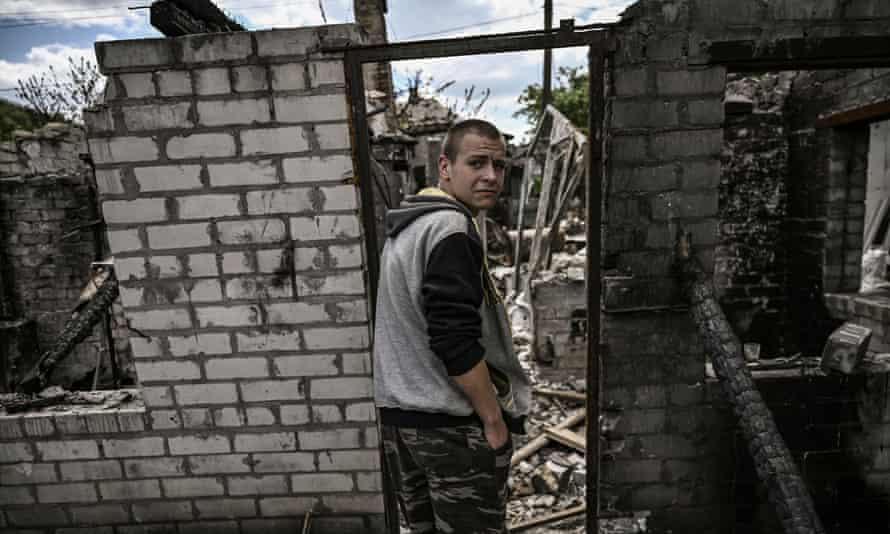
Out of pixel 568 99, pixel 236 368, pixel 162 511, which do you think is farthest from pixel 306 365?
pixel 568 99

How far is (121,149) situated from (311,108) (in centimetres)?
101

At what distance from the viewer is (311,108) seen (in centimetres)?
224

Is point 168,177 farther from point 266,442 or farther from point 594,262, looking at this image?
point 594,262

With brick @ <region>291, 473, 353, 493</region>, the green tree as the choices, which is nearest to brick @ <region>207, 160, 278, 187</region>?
brick @ <region>291, 473, 353, 493</region>

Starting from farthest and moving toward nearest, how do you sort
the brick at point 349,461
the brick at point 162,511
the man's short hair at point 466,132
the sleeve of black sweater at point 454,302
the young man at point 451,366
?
the brick at point 162,511 → the brick at point 349,461 → the man's short hair at point 466,132 → the young man at point 451,366 → the sleeve of black sweater at point 454,302

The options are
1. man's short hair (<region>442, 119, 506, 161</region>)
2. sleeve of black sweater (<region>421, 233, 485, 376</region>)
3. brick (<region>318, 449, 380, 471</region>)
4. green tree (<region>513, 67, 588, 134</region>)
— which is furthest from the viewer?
green tree (<region>513, 67, 588, 134</region>)

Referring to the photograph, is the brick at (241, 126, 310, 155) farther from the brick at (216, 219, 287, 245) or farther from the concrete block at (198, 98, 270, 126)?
the brick at (216, 219, 287, 245)

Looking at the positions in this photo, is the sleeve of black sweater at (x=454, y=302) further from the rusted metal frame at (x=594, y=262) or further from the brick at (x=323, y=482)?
the brick at (x=323, y=482)

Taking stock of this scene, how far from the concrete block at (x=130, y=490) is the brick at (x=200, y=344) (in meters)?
0.86

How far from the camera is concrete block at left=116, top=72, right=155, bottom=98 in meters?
2.24

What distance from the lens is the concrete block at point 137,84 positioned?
7.35ft

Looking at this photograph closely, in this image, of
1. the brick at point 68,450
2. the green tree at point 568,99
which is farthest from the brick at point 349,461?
the green tree at point 568,99

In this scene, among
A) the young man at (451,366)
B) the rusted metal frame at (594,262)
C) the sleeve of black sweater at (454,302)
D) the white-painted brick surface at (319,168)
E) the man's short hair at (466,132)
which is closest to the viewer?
the sleeve of black sweater at (454,302)

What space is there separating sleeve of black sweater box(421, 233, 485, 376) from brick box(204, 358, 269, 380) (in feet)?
4.41
